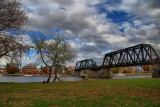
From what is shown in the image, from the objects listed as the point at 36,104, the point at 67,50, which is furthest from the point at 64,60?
the point at 36,104

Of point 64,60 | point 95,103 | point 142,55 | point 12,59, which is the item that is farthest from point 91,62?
point 95,103

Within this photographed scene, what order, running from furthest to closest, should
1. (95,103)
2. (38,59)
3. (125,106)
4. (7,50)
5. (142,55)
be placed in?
1. (142,55)
2. (38,59)
3. (7,50)
4. (95,103)
5. (125,106)

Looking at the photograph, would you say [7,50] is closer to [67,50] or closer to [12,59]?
[12,59]

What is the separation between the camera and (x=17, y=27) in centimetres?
3084

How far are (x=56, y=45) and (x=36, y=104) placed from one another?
38.2m

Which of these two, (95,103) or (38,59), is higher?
(38,59)

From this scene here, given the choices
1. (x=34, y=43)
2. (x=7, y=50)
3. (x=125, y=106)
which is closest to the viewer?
(x=125, y=106)

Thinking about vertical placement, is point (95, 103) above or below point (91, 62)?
below

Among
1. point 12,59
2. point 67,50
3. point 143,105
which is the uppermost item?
point 67,50

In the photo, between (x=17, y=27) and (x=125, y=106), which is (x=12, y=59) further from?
(x=125, y=106)

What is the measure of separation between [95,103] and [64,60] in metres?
39.7

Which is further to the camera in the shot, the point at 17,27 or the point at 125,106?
the point at 17,27

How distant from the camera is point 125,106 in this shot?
16.6m

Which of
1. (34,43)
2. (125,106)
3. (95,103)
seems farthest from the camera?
(34,43)
